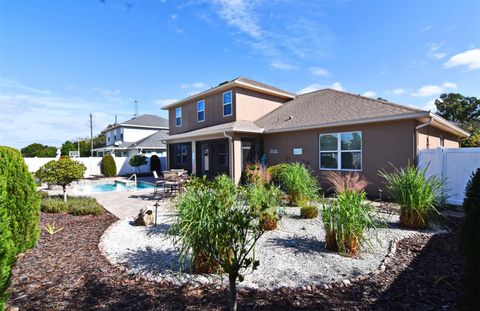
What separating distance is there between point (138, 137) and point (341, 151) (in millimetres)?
28581

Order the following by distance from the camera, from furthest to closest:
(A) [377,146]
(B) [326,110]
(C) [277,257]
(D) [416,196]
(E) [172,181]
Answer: (B) [326,110] < (E) [172,181] < (A) [377,146] < (D) [416,196] < (C) [277,257]

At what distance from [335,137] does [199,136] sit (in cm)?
826

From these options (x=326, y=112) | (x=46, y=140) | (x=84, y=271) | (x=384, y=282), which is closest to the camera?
(x=384, y=282)

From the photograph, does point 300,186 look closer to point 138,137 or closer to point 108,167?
point 108,167

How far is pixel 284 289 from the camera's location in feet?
10.1

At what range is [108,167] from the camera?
22078 mm

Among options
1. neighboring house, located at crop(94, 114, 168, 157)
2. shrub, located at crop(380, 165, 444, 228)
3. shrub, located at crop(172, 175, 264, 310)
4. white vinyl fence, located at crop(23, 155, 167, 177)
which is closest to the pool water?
white vinyl fence, located at crop(23, 155, 167, 177)

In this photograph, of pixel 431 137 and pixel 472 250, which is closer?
pixel 472 250

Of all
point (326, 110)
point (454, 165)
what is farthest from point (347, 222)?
point (326, 110)

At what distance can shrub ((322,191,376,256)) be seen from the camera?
161 inches

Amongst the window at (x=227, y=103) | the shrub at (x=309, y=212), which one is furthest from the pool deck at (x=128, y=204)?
the window at (x=227, y=103)

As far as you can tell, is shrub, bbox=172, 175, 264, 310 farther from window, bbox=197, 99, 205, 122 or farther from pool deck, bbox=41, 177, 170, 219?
window, bbox=197, 99, 205, 122

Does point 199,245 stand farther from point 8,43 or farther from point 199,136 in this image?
point 199,136

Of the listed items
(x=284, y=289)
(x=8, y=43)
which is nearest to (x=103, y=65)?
(x=8, y=43)
